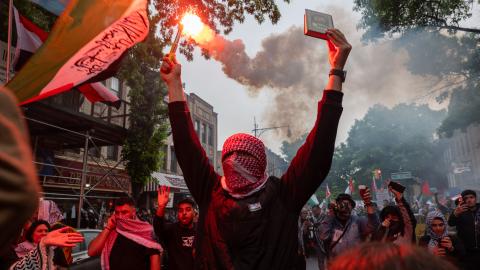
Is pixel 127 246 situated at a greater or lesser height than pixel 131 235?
lesser

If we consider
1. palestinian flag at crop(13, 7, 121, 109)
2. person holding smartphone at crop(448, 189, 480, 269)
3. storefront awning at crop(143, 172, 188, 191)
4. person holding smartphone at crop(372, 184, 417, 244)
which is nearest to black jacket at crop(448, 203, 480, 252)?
person holding smartphone at crop(448, 189, 480, 269)

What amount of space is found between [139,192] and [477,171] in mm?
42471

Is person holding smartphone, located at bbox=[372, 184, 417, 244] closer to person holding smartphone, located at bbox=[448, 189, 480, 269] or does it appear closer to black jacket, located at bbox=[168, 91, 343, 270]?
person holding smartphone, located at bbox=[448, 189, 480, 269]

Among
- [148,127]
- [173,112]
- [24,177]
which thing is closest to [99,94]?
[148,127]

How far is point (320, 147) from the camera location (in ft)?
6.21

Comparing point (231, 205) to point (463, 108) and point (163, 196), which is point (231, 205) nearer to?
point (163, 196)

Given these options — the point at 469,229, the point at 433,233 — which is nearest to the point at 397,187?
the point at 433,233

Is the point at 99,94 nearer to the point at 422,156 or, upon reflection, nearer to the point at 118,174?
the point at 118,174

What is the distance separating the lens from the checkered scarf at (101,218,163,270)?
4.96 m

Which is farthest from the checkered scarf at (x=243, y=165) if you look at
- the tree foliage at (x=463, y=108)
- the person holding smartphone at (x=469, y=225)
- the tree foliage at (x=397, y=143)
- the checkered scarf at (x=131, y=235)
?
the tree foliage at (x=397, y=143)

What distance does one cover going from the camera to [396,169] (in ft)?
159

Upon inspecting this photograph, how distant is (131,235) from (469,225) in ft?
19.0

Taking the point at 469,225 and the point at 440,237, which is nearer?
the point at 440,237

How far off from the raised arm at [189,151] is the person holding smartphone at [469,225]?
235 inches
